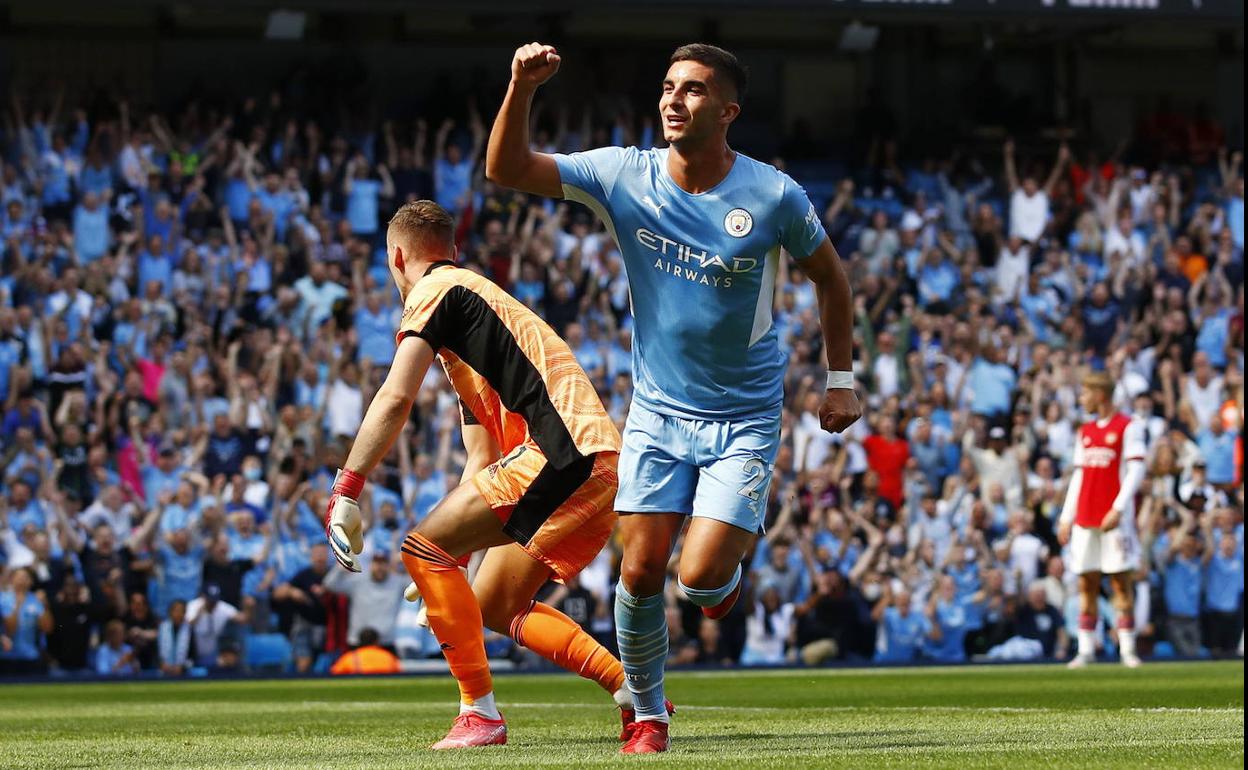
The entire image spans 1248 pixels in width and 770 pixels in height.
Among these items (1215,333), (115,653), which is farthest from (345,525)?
(1215,333)

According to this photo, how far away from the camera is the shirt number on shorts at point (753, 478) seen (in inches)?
271

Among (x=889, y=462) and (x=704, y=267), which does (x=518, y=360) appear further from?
(x=889, y=462)

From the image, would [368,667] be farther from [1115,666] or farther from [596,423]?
[596,423]

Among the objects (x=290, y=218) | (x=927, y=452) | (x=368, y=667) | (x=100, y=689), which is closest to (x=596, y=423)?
(x=100, y=689)

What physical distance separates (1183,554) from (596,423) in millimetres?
14698

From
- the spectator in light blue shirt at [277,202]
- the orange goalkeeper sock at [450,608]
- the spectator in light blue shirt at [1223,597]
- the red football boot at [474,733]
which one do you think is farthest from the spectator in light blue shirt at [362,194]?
the red football boot at [474,733]

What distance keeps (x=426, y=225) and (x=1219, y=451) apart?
16.4 meters

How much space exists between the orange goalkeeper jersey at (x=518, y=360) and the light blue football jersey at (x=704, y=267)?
1.77 ft

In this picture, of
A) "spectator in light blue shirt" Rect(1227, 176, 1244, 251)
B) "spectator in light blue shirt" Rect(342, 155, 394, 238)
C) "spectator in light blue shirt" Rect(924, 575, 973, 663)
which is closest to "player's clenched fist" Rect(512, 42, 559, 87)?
"spectator in light blue shirt" Rect(924, 575, 973, 663)

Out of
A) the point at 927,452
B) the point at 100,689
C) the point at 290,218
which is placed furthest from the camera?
the point at 290,218

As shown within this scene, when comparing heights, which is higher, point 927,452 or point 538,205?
point 538,205

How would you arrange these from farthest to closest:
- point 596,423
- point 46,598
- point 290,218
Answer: point 290,218
point 46,598
point 596,423

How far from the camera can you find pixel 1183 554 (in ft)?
68.5

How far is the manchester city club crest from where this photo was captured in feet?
22.7
